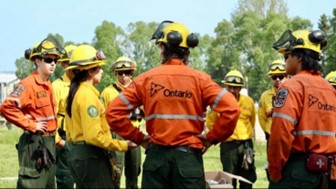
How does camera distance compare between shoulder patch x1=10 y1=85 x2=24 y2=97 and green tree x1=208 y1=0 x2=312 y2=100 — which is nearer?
shoulder patch x1=10 y1=85 x2=24 y2=97

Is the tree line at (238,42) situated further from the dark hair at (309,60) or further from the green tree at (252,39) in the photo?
the dark hair at (309,60)

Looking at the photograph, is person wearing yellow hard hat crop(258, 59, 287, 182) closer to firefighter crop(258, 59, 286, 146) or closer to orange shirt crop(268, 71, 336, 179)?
firefighter crop(258, 59, 286, 146)

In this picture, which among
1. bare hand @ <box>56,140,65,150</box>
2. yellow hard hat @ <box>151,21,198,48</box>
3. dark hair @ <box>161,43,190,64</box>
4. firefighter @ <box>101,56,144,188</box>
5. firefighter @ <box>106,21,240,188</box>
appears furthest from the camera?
firefighter @ <box>101,56,144,188</box>

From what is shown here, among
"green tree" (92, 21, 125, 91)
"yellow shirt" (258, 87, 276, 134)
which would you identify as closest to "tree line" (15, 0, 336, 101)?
"green tree" (92, 21, 125, 91)

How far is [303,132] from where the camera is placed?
4844 millimetres

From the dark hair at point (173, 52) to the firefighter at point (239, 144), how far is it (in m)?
3.63

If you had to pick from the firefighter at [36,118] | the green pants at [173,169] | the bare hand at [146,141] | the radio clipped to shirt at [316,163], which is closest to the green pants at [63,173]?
the firefighter at [36,118]

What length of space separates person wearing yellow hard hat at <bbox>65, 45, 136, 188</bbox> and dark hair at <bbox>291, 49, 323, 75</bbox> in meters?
1.73

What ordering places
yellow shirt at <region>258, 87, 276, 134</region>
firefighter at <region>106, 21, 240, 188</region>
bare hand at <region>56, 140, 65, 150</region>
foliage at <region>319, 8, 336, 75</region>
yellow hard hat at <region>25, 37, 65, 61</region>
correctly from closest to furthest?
firefighter at <region>106, 21, 240, 188</region>
yellow hard hat at <region>25, 37, 65, 61</region>
bare hand at <region>56, 140, 65, 150</region>
yellow shirt at <region>258, 87, 276, 134</region>
foliage at <region>319, 8, 336, 75</region>

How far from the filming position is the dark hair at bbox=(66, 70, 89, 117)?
559 centimetres

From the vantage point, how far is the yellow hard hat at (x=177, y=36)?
503cm

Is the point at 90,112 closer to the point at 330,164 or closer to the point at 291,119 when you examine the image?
the point at 291,119

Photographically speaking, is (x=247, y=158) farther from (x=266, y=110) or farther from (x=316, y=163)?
(x=316, y=163)

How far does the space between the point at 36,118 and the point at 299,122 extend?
10.1 feet
